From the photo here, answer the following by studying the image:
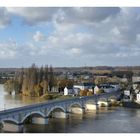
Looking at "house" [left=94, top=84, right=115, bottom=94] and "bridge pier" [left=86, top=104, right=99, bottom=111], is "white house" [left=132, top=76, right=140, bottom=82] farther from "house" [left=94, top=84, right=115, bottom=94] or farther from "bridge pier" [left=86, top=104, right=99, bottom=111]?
"house" [left=94, top=84, right=115, bottom=94]

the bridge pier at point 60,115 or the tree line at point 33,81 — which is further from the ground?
the tree line at point 33,81

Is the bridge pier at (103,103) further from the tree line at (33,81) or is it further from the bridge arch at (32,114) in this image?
the bridge arch at (32,114)

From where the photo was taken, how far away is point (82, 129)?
7.18 meters

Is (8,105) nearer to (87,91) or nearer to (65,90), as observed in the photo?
(65,90)

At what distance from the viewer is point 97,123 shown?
7.95m

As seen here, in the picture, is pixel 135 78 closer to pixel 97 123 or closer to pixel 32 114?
pixel 97 123

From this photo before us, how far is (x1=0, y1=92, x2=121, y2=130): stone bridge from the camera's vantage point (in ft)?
23.0

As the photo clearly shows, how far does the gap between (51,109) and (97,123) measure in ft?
3.40

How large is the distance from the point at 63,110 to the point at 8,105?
4.36ft

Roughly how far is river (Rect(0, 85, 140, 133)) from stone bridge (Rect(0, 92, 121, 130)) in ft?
0.57

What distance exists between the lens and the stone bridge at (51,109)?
23.0 feet

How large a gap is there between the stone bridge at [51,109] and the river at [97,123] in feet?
0.57

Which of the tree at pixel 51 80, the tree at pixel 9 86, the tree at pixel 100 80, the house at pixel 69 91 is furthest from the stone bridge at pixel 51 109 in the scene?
the tree at pixel 9 86
